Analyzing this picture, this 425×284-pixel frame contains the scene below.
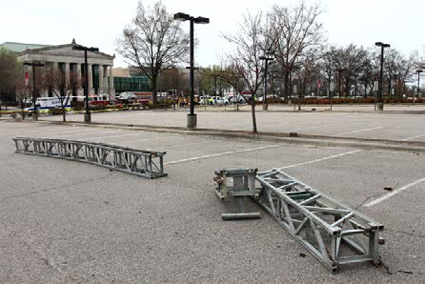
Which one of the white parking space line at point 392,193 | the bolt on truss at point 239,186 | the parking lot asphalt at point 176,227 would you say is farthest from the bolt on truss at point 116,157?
the white parking space line at point 392,193

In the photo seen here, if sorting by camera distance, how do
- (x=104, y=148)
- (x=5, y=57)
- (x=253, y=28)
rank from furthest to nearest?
1. (x=5, y=57)
2. (x=253, y=28)
3. (x=104, y=148)

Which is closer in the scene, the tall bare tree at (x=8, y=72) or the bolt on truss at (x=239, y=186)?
the bolt on truss at (x=239, y=186)

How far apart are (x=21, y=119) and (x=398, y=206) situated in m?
37.7

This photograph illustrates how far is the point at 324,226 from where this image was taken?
3938 mm

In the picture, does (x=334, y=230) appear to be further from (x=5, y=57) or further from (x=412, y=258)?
(x=5, y=57)

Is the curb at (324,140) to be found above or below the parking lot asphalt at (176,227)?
above

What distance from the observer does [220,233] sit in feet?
16.4

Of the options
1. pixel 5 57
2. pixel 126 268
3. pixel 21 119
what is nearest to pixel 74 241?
pixel 126 268

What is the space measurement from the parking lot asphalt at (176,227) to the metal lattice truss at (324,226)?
12 centimetres

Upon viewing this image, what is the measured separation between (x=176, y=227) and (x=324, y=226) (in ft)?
6.75

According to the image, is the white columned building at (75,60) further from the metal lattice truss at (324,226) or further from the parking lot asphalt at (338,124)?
the metal lattice truss at (324,226)

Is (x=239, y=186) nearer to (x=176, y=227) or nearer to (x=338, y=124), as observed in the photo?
(x=176, y=227)

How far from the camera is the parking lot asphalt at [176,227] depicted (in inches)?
153

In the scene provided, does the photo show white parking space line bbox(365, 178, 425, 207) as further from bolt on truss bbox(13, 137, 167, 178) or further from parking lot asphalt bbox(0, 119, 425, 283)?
bolt on truss bbox(13, 137, 167, 178)
